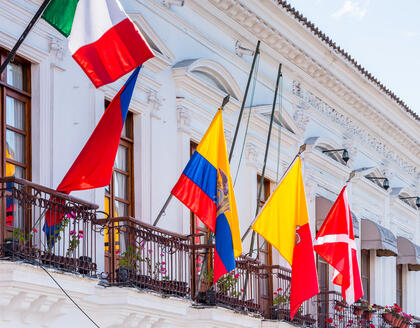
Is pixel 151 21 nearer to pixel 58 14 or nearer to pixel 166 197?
pixel 166 197

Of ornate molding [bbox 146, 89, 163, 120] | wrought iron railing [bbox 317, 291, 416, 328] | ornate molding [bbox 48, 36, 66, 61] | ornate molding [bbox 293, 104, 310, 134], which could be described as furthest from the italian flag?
ornate molding [bbox 293, 104, 310, 134]

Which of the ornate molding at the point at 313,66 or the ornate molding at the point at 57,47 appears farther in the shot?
the ornate molding at the point at 313,66

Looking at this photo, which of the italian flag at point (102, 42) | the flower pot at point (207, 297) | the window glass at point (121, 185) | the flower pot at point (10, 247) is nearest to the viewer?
the flower pot at point (10, 247)

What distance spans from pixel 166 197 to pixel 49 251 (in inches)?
171

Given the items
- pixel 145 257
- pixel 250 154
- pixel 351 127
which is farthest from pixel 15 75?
pixel 351 127

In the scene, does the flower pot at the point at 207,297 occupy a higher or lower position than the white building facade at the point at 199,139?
lower

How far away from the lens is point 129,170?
49.2 ft

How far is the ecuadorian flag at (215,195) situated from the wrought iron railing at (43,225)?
4.44 ft

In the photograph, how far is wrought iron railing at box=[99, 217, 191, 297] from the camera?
500 inches

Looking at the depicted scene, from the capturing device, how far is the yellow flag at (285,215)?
15.0m

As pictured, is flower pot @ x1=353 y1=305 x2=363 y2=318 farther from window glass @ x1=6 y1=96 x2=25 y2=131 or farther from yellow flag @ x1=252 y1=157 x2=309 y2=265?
window glass @ x1=6 y1=96 x2=25 y2=131

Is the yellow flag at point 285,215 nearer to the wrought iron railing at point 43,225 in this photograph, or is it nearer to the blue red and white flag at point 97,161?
the wrought iron railing at point 43,225

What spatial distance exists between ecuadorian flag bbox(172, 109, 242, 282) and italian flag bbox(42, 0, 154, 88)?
284 cm

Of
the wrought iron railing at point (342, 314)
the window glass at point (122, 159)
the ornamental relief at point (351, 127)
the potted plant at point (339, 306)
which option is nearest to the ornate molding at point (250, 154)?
the ornamental relief at point (351, 127)
